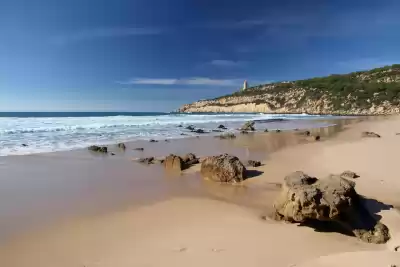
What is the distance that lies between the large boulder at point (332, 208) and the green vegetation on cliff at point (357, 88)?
63.0m

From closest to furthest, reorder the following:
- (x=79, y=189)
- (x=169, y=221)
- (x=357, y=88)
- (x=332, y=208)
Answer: (x=332, y=208), (x=169, y=221), (x=79, y=189), (x=357, y=88)

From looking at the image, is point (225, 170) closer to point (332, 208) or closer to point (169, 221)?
point (169, 221)

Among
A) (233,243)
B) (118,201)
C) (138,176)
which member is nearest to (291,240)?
(233,243)

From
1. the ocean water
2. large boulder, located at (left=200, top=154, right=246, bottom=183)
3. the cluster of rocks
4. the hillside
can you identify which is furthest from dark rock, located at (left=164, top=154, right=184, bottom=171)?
the hillside

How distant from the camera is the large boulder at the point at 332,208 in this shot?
156 inches

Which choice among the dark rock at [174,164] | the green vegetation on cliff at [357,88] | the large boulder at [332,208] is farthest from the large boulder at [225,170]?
the green vegetation on cliff at [357,88]

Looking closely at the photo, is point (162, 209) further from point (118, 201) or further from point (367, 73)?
point (367, 73)

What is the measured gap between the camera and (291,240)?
12.8ft

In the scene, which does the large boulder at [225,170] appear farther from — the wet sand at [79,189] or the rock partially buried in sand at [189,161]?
the rock partially buried in sand at [189,161]

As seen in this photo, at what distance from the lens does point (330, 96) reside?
75.6 meters

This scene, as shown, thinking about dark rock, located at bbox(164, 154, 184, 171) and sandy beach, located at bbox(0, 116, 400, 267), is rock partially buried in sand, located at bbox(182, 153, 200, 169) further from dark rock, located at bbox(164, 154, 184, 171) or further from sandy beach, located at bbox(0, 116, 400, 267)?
sandy beach, located at bbox(0, 116, 400, 267)

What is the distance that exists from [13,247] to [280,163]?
22.3ft

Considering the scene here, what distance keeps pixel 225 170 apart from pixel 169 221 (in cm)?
256

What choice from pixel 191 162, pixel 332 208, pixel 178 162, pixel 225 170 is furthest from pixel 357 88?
pixel 332 208
